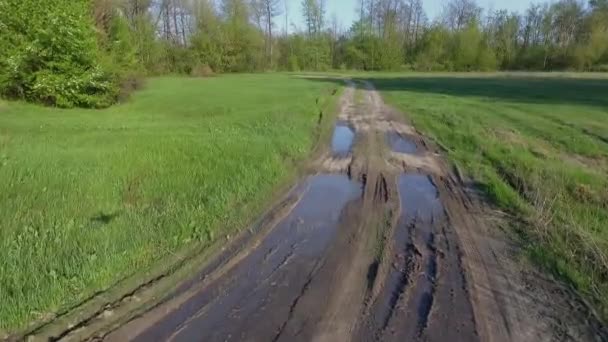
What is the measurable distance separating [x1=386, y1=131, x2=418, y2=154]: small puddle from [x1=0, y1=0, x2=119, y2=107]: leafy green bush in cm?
1645

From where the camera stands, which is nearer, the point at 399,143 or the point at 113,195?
the point at 113,195

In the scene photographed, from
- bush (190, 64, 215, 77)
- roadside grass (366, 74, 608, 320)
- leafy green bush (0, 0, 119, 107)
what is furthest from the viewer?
bush (190, 64, 215, 77)

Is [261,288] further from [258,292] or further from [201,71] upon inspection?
[201,71]

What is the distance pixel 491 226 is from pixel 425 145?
20.8 feet

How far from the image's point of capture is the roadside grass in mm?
4981

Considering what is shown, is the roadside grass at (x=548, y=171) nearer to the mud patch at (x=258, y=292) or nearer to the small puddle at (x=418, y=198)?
the small puddle at (x=418, y=198)

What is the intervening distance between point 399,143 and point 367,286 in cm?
856

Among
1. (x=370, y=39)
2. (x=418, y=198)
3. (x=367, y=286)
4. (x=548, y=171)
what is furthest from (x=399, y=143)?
(x=370, y=39)

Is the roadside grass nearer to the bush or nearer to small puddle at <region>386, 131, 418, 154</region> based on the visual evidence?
small puddle at <region>386, 131, 418, 154</region>

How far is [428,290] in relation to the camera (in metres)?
4.31

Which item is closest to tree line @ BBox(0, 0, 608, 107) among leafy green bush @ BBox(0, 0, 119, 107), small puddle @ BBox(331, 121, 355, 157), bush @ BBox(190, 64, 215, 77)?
bush @ BBox(190, 64, 215, 77)

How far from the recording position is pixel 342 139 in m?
13.0

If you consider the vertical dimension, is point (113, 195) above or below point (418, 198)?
above

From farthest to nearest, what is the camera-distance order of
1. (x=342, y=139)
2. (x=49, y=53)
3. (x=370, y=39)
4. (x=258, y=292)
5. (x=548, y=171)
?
1. (x=370, y=39)
2. (x=49, y=53)
3. (x=342, y=139)
4. (x=548, y=171)
5. (x=258, y=292)
